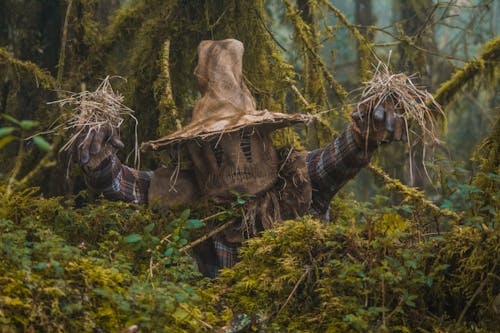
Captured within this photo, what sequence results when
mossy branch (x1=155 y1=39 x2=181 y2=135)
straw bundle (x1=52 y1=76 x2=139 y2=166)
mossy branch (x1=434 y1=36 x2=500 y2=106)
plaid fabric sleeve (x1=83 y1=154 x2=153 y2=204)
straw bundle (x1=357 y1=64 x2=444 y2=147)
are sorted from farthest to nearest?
mossy branch (x1=434 y1=36 x2=500 y2=106) → mossy branch (x1=155 y1=39 x2=181 y2=135) → plaid fabric sleeve (x1=83 y1=154 x2=153 y2=204) → straw bundle (x1=52 y1=76 x2=139 y2=166) → straw bundle (x1=357 y1=64 x2=444 y2=147)

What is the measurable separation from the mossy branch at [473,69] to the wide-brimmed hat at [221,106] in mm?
2145

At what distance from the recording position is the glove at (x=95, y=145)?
4742mm

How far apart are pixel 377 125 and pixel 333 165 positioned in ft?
2.25

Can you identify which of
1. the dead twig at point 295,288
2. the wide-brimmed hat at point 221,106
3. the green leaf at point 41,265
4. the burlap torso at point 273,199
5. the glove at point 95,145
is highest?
the wide-brimmed hat at point 221,106

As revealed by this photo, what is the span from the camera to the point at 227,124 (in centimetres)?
487

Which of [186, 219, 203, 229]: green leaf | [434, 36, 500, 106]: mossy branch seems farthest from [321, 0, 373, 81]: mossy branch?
[186, 219, 203, 229]: green leaf

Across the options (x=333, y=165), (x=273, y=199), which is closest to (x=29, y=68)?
(x=273, y=199)

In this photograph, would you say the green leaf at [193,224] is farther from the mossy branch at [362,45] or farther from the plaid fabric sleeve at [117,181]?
the mossy branch at [362,45]

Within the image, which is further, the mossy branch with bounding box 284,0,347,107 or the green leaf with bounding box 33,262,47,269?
the mossy branch with bounding box 284,0,347,107

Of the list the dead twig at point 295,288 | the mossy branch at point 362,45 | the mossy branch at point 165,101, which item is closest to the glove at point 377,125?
the dead twig at point 295,288

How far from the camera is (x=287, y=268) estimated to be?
12.5ft

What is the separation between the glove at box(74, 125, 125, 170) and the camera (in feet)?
15.6

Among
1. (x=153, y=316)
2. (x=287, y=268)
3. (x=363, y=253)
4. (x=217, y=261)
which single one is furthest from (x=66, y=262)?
(x=217, y=261)

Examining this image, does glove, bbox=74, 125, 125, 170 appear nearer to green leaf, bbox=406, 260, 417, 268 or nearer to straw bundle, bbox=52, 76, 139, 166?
straw bundle, bbox=52, 76, 139, 166
